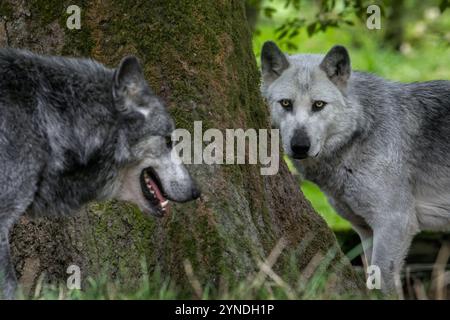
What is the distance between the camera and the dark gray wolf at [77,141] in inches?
185

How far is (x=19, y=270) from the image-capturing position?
5.86m

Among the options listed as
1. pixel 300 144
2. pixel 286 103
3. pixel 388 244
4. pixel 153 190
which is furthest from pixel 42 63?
pixel 388 244

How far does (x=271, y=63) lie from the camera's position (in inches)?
286

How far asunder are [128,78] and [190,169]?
2.82 ft

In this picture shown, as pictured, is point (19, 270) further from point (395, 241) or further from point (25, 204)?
point (395, 241)

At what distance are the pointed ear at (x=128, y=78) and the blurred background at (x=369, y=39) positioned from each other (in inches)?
161

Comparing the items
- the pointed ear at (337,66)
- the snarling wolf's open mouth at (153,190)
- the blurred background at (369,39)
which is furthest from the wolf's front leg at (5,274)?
the blurred background at (369,39)

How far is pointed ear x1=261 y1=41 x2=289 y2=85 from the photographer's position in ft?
23.4

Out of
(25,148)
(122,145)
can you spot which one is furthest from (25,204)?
(122,145)

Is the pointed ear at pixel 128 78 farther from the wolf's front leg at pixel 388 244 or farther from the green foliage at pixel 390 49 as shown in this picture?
the green foliage at pixel 390 49

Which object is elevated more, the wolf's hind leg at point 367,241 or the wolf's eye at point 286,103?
the wolf's eye at point 286,103

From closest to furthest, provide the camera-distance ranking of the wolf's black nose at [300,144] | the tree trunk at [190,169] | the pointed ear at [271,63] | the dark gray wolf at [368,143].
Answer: the tree trunk at [190,169]
the wolf's black nose at [300,144]
the dark gray wolf at [368,143]
the pointed ear at [271,63]

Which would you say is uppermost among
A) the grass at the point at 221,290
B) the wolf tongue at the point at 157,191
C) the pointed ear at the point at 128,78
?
the pointed ear at the point at 128,78

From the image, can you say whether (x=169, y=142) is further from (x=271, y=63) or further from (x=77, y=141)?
(x=271, y=63)
